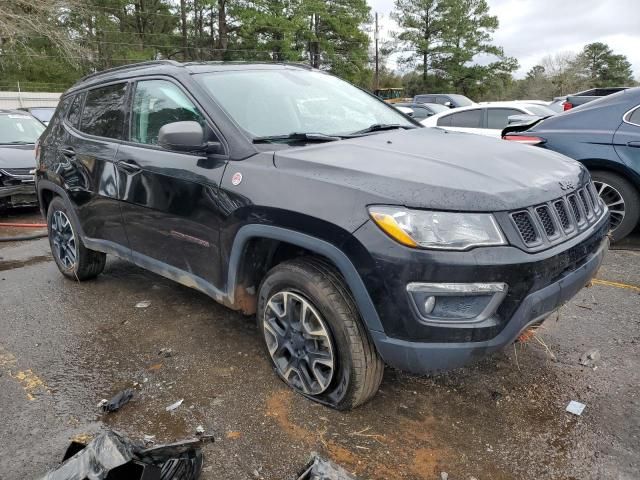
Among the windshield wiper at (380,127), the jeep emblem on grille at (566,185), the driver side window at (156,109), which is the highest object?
the driver side window at (156,109)

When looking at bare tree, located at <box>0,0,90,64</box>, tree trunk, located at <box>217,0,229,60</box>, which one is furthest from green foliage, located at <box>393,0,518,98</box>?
bare tree, located at <box>0,0,90,64</box>

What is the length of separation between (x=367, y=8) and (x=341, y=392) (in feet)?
149

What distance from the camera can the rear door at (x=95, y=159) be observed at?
3881mm

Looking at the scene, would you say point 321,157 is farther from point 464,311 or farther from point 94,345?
point 94,345

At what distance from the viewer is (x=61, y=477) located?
1.95 metres

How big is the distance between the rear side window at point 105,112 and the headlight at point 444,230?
8.40 ft

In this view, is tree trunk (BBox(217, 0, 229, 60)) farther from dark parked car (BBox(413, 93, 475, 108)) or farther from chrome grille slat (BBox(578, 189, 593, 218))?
chrome grille slat (BBox(578, 189, 593, 218))

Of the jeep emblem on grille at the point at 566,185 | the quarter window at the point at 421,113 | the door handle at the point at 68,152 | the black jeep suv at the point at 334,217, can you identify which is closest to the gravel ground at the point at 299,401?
the black jeep suv at the point at 334,217

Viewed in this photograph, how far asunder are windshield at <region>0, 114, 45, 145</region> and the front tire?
7973 mm

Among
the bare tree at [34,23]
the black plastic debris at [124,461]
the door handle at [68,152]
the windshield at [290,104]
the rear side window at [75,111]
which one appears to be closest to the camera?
the black plastic debris at [124,461]

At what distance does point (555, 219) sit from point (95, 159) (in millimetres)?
3318

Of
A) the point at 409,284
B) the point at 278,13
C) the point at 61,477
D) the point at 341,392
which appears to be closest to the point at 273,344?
the point at 341,392

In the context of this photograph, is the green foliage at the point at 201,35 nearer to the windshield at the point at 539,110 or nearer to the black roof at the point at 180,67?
the windshield at the point at 539,110

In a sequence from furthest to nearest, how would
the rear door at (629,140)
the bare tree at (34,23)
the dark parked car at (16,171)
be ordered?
1. the bare tree at (34,23)
2. the dark parked car at (16,171)
3. the rear door at (629,140)
